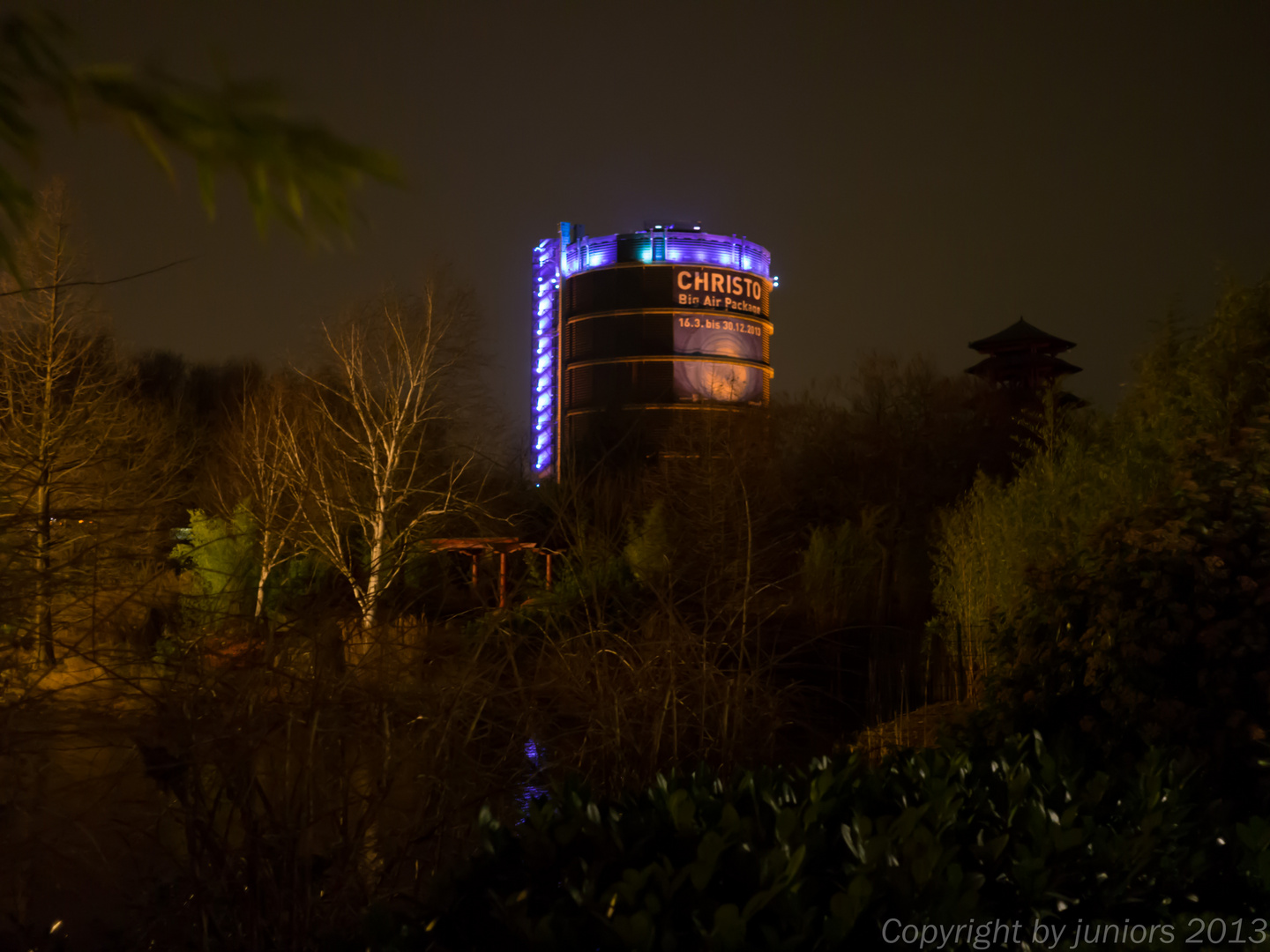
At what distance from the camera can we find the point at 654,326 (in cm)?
5700

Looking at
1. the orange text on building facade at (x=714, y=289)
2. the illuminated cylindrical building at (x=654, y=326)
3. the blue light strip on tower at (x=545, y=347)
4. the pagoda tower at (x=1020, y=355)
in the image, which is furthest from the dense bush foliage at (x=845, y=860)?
the blue light strip on tower at (x=545, y=347)

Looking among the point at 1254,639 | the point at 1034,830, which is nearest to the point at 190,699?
the point at 1034,830

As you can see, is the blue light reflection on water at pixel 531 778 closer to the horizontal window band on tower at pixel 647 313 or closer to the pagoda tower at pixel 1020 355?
the pagoda tower at pixel 1020 355

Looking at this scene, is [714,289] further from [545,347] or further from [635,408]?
[545,347]

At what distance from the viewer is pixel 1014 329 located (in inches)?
1826

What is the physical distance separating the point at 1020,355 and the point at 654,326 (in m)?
19.8


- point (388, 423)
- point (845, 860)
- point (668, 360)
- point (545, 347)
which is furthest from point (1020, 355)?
point (845, 860)

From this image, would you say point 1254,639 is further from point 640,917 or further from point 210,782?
point 210,782

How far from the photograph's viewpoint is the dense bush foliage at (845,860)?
2.40 m

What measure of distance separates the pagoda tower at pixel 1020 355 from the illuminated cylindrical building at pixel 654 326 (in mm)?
13258

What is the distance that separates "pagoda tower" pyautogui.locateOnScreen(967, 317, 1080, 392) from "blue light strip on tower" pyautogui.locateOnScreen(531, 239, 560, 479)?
25972mm

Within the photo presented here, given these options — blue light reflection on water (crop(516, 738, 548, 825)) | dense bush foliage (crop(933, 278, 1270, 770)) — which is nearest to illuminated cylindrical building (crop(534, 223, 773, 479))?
dense bush foliage (crop(933, 278, 1270, 770))

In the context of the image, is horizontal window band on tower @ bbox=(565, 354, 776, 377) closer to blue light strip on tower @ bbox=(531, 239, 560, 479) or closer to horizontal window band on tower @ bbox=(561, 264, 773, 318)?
horizontal window band on tower @ bbox=(561, 264, 773, 318)

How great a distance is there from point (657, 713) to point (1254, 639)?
2625 mm
